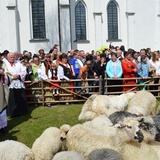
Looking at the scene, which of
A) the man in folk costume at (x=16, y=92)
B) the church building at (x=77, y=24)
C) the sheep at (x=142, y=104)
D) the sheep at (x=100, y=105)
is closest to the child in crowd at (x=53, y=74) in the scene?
the man in folk costume at (x=16, y=92)

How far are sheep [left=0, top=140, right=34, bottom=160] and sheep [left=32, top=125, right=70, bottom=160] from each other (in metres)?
0.23

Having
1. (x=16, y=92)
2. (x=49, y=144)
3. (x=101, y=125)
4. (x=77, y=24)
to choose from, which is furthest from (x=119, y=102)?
(x=77, y=24)

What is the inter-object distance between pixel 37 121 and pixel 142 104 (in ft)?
10.6

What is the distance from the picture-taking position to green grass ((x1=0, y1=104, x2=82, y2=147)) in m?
7.75

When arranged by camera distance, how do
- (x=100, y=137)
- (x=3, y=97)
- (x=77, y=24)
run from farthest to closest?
(x=77, y=24), (x=3, y=97), (x=100, y=137)

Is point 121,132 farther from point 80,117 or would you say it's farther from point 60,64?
point 60,64

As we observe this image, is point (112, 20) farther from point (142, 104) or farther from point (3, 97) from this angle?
point (3, 97)

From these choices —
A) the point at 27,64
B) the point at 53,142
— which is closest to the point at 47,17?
the point at 27,64

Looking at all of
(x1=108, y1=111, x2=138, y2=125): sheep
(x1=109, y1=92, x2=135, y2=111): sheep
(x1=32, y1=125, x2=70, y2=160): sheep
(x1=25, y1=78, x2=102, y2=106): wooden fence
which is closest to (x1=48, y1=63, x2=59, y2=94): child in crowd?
(x1=25, y1=78, x2=102, y2=106): wooden fence

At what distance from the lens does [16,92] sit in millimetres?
9594

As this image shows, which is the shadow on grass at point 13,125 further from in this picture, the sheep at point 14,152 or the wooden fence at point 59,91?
the sheep at point 14,152

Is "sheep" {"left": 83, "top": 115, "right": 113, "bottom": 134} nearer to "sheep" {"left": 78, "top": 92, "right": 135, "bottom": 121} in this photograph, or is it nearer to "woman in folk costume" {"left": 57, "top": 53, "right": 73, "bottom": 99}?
"sheep" {"left": 78, "top": 92, "right": 135, "bottom": 121}

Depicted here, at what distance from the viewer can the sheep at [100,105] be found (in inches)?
323

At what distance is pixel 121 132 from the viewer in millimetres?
4859
